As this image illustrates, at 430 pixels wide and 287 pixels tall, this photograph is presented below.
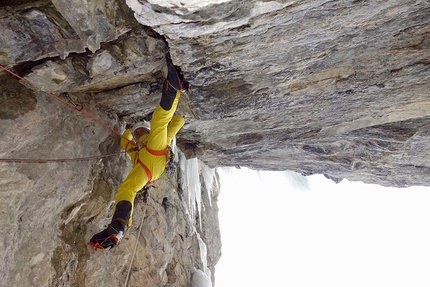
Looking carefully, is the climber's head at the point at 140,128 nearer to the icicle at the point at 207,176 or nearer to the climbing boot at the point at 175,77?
the climbing boot at the point at 175,77

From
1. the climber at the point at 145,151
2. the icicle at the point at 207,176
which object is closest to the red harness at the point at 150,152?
the climber at the point at 145,151

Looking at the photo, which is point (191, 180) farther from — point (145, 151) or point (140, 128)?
point (145, 151)

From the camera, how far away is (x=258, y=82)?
392 centimetres

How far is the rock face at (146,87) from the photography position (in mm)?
2646

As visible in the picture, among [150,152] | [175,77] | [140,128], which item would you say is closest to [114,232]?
[150,152]

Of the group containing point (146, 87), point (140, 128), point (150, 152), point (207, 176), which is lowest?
point (150, 152)

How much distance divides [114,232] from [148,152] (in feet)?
4.00

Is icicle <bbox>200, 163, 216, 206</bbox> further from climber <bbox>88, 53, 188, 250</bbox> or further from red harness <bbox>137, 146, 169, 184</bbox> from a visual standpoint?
red harness <bbox>137, 146, 169, 184</bbox>

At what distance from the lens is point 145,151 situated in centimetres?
418

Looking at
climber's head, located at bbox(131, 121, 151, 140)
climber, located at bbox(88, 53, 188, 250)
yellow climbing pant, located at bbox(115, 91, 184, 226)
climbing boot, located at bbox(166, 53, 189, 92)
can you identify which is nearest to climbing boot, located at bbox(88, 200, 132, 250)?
climber, located at bbox(88, 53, 188, 250)

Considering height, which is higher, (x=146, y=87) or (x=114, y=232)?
(x=146, y=87)

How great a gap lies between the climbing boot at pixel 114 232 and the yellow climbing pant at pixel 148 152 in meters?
0.14

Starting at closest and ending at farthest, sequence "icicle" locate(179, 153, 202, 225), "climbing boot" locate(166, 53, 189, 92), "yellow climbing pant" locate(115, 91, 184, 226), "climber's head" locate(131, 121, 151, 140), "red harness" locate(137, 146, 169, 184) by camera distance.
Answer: "climbing boot" locate(166, 53, 189, 92) < "yellow climbing pant" locate(115, 91, 184, 226) < "red harness" locate(137, 146, 169, 184) < "climber's head" locate(131, 121, 151, 140) < "icicle" locate(179, 153, 202, 225)

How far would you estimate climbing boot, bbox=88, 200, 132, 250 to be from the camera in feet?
10.7
